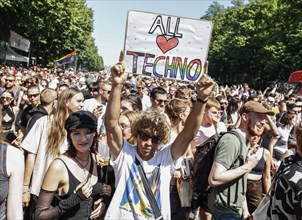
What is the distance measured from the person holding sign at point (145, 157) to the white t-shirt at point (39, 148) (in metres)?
1.10

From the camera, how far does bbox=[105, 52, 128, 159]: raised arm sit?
2800 millimetres

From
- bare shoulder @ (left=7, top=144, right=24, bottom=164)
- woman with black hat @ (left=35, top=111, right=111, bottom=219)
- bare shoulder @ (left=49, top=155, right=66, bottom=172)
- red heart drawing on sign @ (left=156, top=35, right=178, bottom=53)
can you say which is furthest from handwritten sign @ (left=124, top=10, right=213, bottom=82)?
bare shoulder @ (left=7, top=144, right=24, bottom=164)

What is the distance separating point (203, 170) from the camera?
3.60m

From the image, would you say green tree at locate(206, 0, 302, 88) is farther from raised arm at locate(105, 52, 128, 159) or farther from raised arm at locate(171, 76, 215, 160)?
raised arm at locate(105, 52, 128, 159)

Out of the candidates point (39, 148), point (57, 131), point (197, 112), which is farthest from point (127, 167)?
point (39, 148)

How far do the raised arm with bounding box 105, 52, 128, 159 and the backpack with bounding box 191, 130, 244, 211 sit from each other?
1055 millimetres

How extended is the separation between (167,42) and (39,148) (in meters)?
1.65

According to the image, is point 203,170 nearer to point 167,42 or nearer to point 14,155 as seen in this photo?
point 167,42

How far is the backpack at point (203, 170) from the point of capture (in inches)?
140

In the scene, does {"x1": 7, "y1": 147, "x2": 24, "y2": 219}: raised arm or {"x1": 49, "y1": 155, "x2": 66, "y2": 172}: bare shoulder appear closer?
{"x1": 7, "y1": 147, "x2": 24, "y2": 219}: raised arm

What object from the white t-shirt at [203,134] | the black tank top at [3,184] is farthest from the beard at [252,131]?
the black tank top at [3,184]

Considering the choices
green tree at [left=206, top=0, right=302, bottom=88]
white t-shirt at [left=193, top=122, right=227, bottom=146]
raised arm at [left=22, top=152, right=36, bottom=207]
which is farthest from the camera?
green tree at [left=206, top=0, right=302, bottom=88]

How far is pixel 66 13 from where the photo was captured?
32312 mm

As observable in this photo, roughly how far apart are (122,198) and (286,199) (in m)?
1.12
